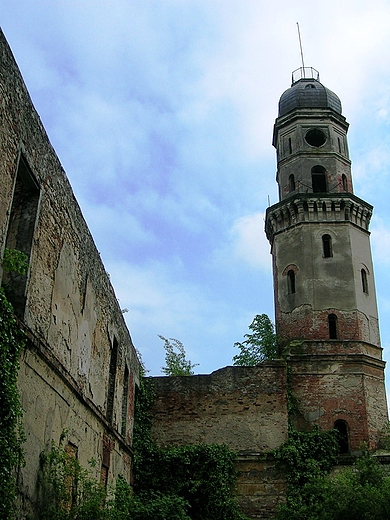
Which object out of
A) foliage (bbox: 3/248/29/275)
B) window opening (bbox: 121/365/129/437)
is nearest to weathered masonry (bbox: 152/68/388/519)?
window opening (bbox: 121/365/129/437)

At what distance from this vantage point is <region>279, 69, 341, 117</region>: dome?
2523 centimetres

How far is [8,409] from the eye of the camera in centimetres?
686

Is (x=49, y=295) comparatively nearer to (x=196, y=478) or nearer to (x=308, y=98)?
(x=196, y=478)

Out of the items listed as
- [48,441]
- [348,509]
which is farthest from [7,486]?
[348,509]

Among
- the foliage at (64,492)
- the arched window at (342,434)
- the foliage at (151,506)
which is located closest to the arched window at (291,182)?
the arched window at (342,434)

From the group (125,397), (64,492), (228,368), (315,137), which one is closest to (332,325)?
(228,368)

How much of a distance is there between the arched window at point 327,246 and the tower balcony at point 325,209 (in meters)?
0.62

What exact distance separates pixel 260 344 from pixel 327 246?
4.15 meters

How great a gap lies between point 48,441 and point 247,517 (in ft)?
33.4

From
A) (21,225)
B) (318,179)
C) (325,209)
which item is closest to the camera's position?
(21,225)

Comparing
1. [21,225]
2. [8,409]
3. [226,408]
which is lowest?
[8,409]

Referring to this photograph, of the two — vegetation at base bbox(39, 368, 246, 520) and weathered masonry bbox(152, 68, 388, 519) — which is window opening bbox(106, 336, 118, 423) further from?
weathered masonry bbox(152, 68, 388, 519)

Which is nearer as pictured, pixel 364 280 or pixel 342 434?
pixel 342 434

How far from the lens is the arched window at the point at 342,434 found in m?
19.0
